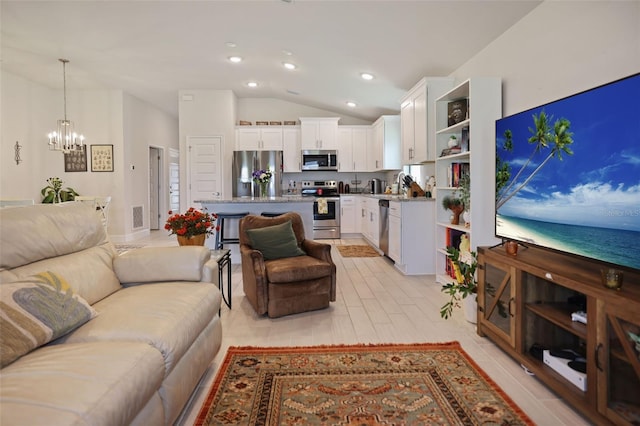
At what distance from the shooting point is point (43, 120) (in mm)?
6719

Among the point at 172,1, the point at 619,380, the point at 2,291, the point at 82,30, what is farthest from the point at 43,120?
the point at 619,380

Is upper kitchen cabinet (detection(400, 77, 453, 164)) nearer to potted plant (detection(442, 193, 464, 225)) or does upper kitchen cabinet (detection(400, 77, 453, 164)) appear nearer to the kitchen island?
potted plant (detection(442, 193, 464, 225))

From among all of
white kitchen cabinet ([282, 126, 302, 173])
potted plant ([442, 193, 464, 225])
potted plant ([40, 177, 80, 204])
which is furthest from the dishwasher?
potted plant ([40, 177, 80, 204])

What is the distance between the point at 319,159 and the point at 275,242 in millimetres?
4667

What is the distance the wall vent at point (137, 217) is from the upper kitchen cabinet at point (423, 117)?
5.58 metres

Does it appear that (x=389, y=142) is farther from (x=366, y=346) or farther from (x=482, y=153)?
(x=366, y=346)

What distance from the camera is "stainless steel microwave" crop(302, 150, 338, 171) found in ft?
25.7

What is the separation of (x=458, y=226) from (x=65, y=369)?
346 cm

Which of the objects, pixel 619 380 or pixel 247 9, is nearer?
pixel 619 380

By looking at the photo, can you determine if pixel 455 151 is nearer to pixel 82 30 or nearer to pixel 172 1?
pixel 172 1

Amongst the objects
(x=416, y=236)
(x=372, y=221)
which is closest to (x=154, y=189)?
(x=372, y=221)

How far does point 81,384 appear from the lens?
1.10 metres

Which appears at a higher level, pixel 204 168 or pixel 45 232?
pixel 204 168

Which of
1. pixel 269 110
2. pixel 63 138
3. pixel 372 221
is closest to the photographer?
pixel 63 138
